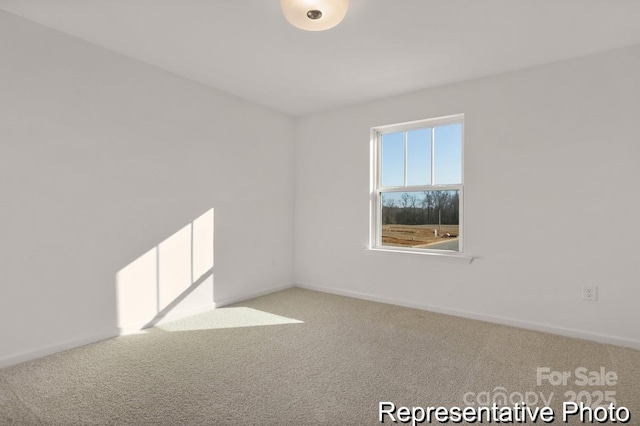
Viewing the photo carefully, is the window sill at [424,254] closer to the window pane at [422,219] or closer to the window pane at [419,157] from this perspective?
the window pane at [422,219]

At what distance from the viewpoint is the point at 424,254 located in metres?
3.76

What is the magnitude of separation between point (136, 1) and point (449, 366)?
10.7 ft

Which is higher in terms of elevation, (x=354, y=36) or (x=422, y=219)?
(x=354, y=36)

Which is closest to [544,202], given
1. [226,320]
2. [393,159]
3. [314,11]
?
[393,159]

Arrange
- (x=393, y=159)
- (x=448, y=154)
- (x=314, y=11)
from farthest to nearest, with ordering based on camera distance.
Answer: (x=393, y=159)
(x=448, y=154)
(x=314, y=11)

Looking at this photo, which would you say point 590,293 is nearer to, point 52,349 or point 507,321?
point 507,321

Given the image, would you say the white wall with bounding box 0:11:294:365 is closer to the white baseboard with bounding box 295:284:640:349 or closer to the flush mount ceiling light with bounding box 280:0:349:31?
the white baseboard with bounding box 295:284:640:349

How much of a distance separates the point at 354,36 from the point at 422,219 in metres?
2.17

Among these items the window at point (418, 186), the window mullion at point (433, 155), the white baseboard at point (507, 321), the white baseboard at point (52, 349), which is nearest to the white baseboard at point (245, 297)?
the white baseboard at point (507, 321)

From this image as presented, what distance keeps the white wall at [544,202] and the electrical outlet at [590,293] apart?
0.13 feet

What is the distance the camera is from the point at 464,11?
7.55 feet

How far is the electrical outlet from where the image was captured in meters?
2.87

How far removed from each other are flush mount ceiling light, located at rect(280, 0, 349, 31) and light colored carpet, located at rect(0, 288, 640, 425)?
227cm

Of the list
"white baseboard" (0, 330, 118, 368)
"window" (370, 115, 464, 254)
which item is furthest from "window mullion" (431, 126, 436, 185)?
"white baseboard" (0, 330, 118, 368)
